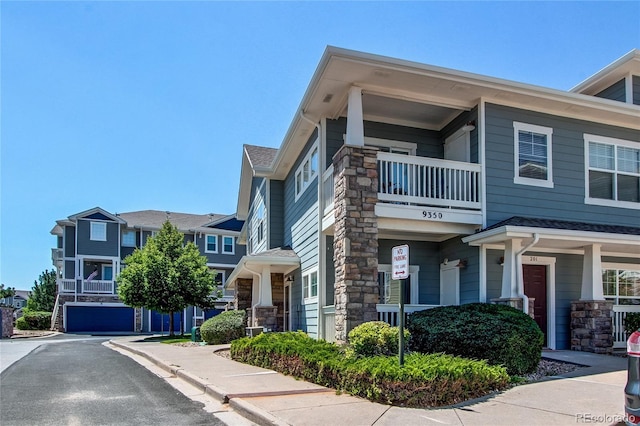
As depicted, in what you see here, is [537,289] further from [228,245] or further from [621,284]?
[228,245]

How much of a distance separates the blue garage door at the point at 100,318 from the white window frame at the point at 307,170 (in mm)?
27396

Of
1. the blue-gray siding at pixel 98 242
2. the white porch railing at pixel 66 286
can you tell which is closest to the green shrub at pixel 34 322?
the white porch railing at pixel 66 286

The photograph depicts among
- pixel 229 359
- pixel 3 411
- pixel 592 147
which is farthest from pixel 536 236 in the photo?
pixel 3 411

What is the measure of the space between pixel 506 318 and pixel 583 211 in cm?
561

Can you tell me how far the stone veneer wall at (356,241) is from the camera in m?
11.1

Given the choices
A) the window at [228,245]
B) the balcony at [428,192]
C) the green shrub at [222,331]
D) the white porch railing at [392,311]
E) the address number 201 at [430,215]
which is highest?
the balcony at [428,192]

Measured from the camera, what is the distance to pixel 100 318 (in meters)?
39.4

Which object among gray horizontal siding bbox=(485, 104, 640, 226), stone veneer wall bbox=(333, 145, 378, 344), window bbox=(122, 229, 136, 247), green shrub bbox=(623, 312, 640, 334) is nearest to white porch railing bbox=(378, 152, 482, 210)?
gray horizontal siding bbox=(485, 104, 640, 226)

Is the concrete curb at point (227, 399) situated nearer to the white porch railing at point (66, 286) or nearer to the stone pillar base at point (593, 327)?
the stone pillar base at point (593, 327)

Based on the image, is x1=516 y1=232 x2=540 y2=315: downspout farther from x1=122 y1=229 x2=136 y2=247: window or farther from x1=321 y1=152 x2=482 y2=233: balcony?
x1=122 y1=229 x2=136 y2=247: window

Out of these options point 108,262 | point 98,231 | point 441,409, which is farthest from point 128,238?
point 441,409

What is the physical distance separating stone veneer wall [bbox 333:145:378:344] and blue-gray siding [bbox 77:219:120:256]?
107 ft

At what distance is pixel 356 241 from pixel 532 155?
219 inches

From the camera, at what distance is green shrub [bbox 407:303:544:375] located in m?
9.35
